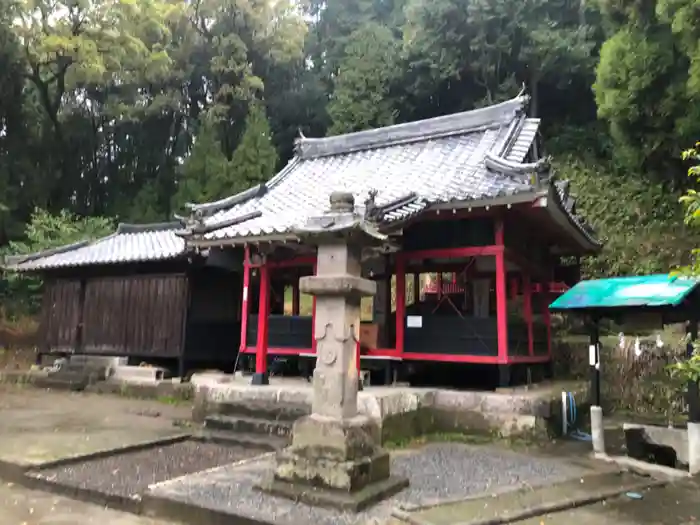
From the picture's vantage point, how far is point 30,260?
18.1 metres

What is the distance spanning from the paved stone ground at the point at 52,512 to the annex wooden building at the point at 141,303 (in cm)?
845

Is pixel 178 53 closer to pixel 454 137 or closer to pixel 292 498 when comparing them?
pixel 454 137

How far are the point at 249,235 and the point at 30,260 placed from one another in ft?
36.1

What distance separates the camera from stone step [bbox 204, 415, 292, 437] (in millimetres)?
9375

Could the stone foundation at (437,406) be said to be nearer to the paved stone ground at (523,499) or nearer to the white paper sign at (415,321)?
the white paper sign at (415,321)

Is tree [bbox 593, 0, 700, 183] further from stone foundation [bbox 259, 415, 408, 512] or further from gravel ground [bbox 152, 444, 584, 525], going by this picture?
stone foundation [bbox 259, 415, 408, 512]

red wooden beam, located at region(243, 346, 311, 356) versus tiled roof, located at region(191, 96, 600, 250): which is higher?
tiled roof, located at region(191, 96, 600, 250)

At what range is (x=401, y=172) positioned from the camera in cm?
1341

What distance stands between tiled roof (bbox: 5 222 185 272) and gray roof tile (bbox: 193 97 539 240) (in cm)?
284

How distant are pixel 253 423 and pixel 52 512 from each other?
3849 mm

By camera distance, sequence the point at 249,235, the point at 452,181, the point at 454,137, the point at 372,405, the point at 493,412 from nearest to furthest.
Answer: the point at 372,405 < the point at 493,412 < the point at 249,235 < the point at 452,181 < the point at 454,137

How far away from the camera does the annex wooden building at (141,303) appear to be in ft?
51.3

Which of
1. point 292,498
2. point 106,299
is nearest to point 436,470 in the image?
point 292,498

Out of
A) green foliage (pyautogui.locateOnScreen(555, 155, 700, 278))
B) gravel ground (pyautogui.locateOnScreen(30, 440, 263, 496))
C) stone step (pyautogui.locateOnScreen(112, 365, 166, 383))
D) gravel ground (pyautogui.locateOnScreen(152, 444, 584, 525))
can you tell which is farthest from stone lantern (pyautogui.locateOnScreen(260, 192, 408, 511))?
green foliage (pyautogui.locateOnScreen(555, 155, 700, 278))
